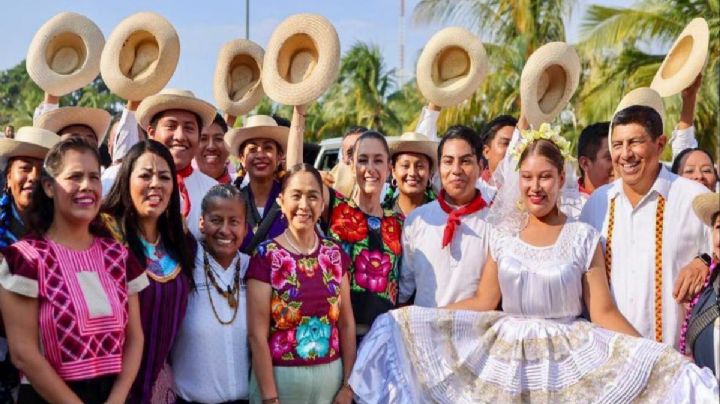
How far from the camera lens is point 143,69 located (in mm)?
5461

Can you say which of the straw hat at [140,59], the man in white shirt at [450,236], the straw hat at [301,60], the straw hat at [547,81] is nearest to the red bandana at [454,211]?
the man in white shirt at [450,236]

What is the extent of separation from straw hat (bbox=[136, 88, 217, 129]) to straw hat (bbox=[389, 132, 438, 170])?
1.18 meters

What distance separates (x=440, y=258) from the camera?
4707mm

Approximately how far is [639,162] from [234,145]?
2675 mm

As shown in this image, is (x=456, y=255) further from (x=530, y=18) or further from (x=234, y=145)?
(x=530, y=18)

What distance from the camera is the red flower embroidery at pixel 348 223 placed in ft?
15.3

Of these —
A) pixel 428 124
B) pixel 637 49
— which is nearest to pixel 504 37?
pixel 637 49

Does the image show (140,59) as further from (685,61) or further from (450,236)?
(685,61)

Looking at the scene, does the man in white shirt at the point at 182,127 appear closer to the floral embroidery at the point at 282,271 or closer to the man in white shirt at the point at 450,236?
the floral embroidery at the point at 282,271

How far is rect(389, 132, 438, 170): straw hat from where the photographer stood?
5.34 m

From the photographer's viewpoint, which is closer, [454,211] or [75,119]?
[454,211]

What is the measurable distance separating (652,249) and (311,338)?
6.25 ft

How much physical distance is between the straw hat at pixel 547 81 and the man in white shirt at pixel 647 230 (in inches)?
30.6

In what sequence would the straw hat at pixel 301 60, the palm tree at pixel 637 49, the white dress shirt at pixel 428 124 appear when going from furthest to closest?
the palm tree at pixel 637 49, the white dress shirt at pixel 428 124, the straw hat at pixel 301 60
